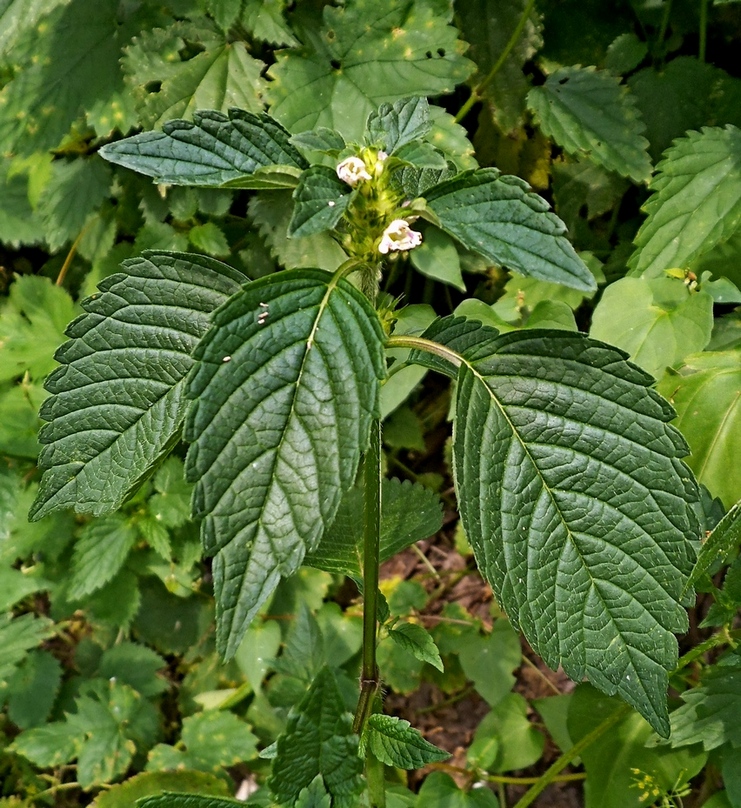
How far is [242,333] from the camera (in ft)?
2.36

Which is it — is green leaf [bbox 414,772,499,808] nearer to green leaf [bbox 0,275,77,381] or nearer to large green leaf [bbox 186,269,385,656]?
large green leaf [bbox 186,269,385,656]

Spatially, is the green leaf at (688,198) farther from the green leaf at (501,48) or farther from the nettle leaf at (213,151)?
the nettle leaf at (213,151)

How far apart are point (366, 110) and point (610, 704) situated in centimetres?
127

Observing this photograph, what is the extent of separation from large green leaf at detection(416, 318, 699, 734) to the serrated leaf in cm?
21

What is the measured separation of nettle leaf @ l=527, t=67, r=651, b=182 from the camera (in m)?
1.66

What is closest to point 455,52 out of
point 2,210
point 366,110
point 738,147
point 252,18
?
Answer: point 366,110

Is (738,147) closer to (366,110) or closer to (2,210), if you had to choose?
(366,110)

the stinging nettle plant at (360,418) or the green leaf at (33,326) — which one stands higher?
the stinging nettle plant at (360,418)

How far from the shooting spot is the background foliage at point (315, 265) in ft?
4.95

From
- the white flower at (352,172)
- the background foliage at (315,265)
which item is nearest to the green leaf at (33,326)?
the background foliage at (315,265)

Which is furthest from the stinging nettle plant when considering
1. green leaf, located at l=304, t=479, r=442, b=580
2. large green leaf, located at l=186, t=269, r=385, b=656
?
green leaf, located at l=304, t=479, r=442, b=580

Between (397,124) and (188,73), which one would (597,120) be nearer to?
(188,73)

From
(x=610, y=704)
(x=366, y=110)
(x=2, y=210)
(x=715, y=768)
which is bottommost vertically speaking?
(x=715, y=768)

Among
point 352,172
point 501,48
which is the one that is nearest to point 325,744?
point 352,172
